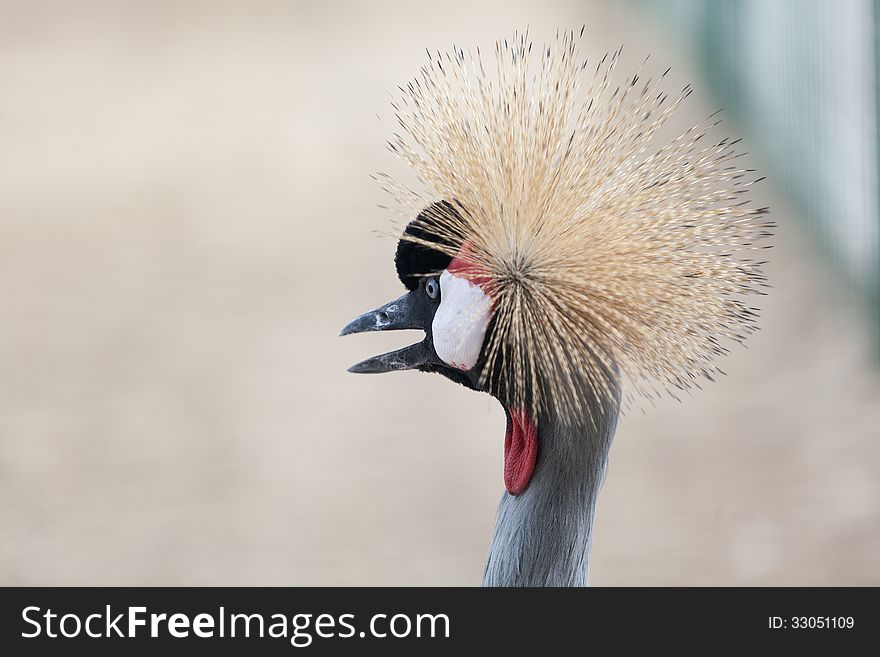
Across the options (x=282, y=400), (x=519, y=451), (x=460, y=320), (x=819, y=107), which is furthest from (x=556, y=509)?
(x=819, y=107)

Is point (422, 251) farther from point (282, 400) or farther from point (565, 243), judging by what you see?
point (282, 400)

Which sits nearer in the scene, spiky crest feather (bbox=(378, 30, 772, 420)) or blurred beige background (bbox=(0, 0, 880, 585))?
spiky crest feather (bbox=(378, 30, 772, 420))

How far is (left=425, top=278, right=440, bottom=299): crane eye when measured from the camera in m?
1.31

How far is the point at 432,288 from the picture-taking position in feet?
4.33

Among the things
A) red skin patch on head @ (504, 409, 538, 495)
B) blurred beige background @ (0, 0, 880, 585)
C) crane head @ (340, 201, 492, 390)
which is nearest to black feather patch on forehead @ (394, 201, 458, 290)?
crane head @ (340, 201, 492, 390)

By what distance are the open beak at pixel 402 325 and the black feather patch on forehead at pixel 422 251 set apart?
32 mm

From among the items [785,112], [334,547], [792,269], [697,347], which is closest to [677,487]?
[334,547]

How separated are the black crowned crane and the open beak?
1.0 inches

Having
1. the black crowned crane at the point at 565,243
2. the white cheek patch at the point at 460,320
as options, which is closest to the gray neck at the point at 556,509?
the black crowned crane at the point at 565,243

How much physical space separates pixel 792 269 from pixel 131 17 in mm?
5294

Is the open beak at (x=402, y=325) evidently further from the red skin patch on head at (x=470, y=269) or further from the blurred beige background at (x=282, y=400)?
the blurred beige background at (x=282, y=400)

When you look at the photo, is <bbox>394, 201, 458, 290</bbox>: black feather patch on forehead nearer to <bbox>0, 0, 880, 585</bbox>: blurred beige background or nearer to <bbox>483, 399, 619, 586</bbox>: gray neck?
<bbox>483, 399, 619, 586</bbox>: gray neck

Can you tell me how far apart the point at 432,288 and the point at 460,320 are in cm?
8

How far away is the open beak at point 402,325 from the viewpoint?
4.42 ft
